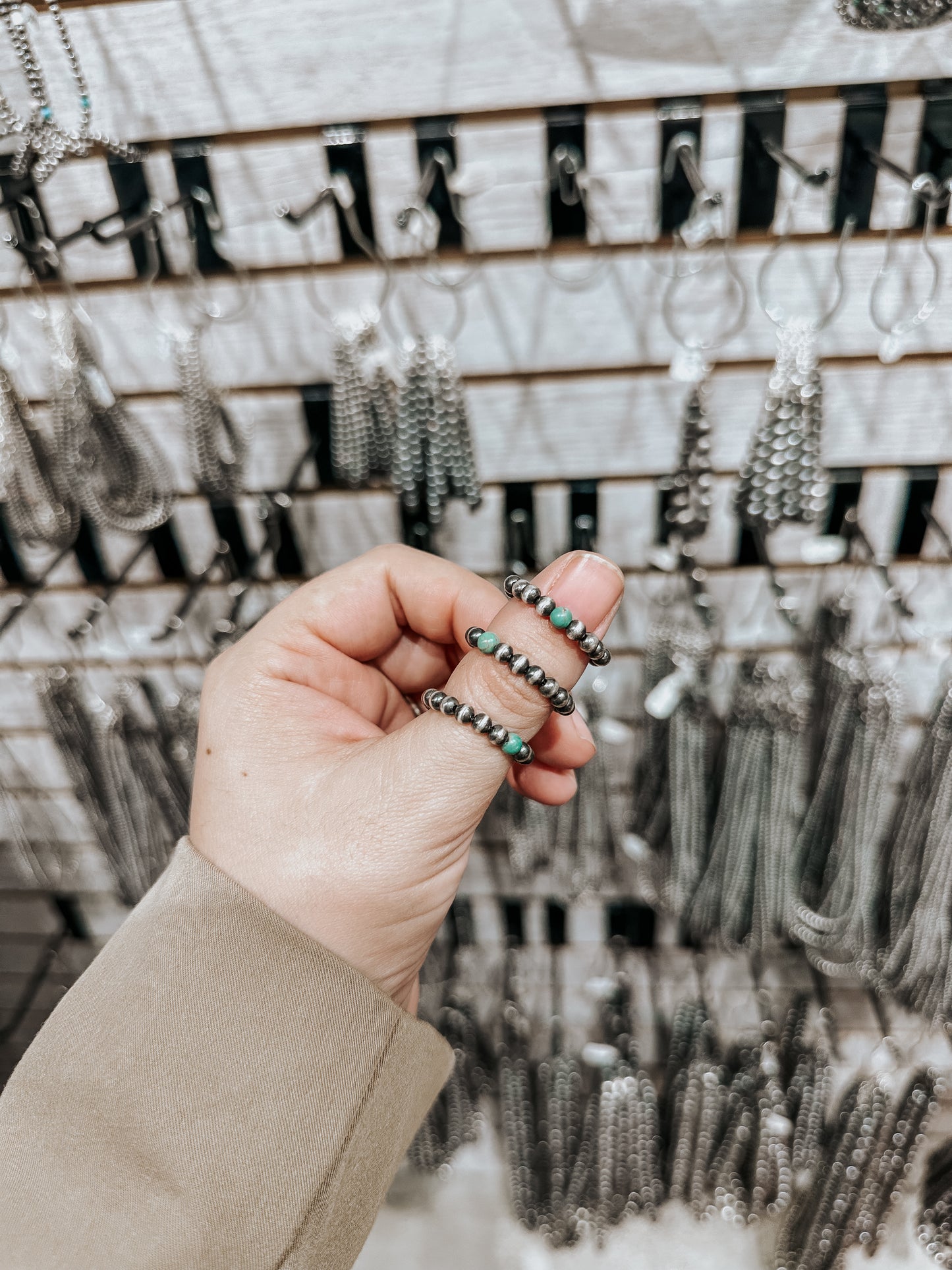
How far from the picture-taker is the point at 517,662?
48 centimetres

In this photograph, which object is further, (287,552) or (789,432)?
(287,552)

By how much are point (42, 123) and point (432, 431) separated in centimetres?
46

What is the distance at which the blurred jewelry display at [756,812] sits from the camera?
925mm

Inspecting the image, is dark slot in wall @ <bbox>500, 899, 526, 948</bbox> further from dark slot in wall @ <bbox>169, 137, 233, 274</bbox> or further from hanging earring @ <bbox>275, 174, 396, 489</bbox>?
dark slot in wall @ <bbox>169, 137, 233, 274</bbox>

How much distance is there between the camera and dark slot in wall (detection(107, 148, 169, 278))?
785 mm

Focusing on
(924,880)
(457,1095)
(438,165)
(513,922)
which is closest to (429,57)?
(438,165)

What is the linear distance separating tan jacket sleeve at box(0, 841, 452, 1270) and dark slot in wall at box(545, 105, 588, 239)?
68 cm

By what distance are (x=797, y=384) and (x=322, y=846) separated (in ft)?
1.94

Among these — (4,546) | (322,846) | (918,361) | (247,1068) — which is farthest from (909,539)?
(4,546)

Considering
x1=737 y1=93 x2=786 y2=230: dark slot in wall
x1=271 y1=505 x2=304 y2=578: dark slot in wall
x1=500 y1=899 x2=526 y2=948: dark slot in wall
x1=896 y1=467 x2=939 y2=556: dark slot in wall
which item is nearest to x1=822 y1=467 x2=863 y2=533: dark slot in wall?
x1=896 y1=467 x2=939 y2=556: dark slot in wall

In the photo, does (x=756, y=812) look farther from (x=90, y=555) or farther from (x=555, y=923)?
(x=90, y=555)

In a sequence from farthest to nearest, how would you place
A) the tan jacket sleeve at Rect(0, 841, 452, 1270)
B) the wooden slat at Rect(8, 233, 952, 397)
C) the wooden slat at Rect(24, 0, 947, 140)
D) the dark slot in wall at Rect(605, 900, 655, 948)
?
the dark slot in wall at Rect(605, 900, 655, 948) → the wooden slat at Rect(8, 233, 952, 397) → the wooden slat at Rect(24, 0, 947, 140) → the tan jacket sleeve at Rect(0, 841, 452, 1270)

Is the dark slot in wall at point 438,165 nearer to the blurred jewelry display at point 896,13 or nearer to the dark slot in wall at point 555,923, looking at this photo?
the blurred jewelry display at point 896,13

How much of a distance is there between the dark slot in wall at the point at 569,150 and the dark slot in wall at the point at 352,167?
0.18m
